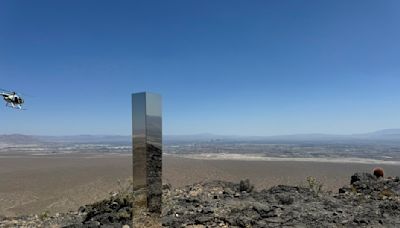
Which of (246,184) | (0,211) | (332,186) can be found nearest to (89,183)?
(0,211)

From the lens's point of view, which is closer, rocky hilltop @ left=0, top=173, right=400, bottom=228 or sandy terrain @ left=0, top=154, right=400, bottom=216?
rocky hilltop @ left=0, top=173, right=400, bottom=228

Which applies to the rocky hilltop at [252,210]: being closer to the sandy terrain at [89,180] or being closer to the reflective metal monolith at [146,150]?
the reflective metal monolith at [146,150]

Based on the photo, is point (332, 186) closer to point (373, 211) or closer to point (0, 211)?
point (373, 211)

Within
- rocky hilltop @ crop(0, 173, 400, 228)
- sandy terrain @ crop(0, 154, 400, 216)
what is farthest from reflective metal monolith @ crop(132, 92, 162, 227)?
sandy terrain @ crop(0, 154, 400, 216)

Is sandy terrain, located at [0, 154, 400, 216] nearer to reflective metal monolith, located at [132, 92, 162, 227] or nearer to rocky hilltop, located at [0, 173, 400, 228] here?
rocky hilltop, located at [0, 173, 400, 228]

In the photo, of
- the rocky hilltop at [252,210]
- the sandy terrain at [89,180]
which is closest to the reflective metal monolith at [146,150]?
the rocky hilltop at [252,210]

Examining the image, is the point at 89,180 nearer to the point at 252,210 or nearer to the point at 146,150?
the point at 252,210
